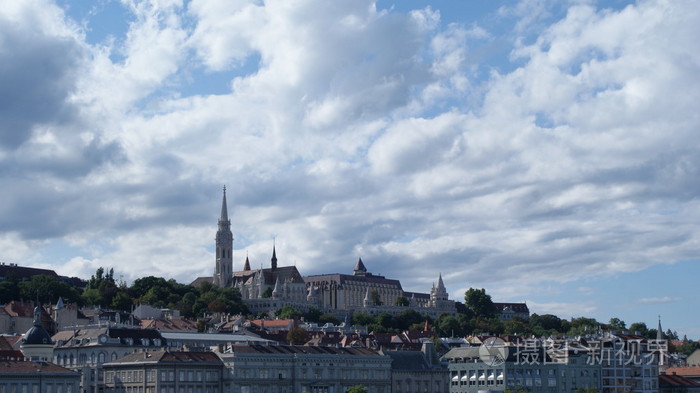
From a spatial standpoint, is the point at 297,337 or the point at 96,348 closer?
the point at 96,348

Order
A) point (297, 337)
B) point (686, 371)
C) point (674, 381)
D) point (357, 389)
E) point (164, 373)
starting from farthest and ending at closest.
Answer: point (297, 337) < point (686, 371) < point (674, 381) < point (357, 389) < point (164, 373)

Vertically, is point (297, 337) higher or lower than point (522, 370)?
higher

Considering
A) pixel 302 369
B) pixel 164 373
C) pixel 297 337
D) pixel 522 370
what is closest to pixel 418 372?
pixel 522 370

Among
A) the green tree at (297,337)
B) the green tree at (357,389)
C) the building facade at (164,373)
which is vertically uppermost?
the green tree at (297,337)

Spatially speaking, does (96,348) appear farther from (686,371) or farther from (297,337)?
(686,371)

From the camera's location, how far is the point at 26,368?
109 meters

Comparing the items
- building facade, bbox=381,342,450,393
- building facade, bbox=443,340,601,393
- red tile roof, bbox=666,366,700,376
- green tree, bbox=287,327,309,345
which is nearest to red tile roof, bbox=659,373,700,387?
red tile roof, bbox=666,366,700,376

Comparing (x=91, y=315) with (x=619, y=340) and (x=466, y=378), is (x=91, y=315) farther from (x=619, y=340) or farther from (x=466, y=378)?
(x=619, y=340)

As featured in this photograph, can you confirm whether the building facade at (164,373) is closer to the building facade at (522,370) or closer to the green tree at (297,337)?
the building facade at (522,370)

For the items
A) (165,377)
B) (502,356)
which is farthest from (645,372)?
(165,377)

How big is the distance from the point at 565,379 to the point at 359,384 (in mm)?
28927

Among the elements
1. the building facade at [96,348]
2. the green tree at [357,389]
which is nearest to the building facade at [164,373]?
the building facade at [96,348]

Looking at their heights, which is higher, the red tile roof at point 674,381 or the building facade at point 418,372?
the building facade at point 418,372

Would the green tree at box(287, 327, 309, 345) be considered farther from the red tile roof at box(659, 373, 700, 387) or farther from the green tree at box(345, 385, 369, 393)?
the red tile roof at box(659, 373, 700, 387)
